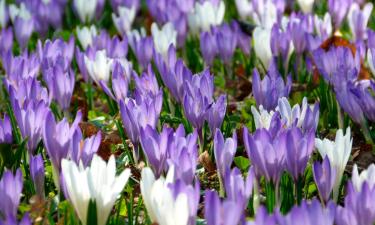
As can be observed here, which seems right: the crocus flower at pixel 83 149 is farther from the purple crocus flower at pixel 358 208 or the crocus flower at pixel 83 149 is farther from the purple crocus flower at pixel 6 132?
the purple crocus flower at pixel 358 208

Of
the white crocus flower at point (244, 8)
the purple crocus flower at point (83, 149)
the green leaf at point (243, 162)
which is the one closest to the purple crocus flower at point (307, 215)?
the purple crocus flower at point (83, 149)

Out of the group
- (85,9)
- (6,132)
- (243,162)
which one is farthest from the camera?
(85,9)

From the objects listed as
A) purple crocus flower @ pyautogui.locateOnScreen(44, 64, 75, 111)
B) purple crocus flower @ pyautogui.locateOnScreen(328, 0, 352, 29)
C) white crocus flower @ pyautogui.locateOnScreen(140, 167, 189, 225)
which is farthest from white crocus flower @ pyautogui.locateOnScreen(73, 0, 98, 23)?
white crocus flower @ pyautogui.locateOnScreen(140, 167, 189, 225)

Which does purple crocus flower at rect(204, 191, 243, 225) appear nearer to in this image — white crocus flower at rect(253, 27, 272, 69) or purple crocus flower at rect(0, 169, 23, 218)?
purple crocus flower at rect(0, 169, 23, 218)

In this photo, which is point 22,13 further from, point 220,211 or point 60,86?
point 220,211

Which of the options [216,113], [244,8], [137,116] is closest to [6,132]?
[137,116]

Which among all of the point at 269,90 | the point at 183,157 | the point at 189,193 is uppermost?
the point at 269,90

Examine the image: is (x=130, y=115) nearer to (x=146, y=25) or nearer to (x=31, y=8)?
(x=31, y=8)

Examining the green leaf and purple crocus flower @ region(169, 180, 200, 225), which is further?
the green leaf
